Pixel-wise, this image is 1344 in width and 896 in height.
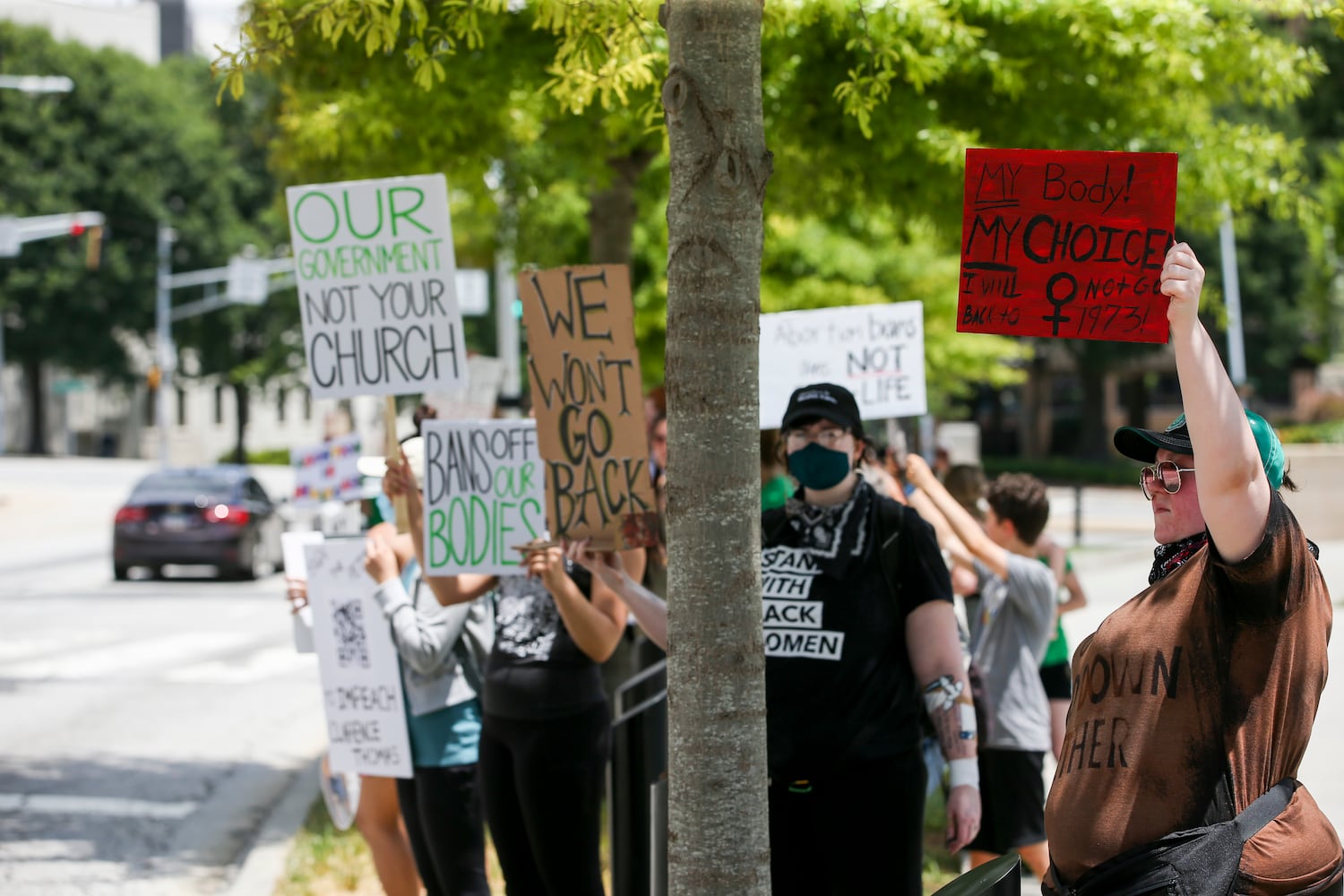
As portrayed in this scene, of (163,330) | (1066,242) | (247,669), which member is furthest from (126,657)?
(163,330)

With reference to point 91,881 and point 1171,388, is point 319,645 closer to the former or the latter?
point 91,881

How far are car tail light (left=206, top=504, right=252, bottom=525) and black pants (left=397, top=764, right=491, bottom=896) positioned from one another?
630 inches

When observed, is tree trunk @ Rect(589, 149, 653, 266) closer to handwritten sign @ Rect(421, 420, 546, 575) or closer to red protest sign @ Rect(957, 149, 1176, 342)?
handwritten sign @ Rect(421, 420, 546, 575)

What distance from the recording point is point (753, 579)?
9.77 ft

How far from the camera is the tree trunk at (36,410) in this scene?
57156 millimetres

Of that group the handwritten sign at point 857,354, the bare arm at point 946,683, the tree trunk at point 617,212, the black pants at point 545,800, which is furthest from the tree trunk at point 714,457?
the tree trunk at point 617,212

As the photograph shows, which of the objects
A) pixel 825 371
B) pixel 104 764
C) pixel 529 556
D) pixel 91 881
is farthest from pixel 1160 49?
pixel 104 764

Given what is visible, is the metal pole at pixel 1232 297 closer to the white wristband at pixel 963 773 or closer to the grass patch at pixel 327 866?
the grass patch at pixel 327 866

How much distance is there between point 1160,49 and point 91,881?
19.4 feet

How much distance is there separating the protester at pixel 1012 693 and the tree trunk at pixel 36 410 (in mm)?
56778

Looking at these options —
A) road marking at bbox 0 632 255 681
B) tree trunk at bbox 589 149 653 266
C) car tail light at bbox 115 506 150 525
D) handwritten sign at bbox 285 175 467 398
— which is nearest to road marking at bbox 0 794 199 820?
tree trunk at bbox 589 149 653 266

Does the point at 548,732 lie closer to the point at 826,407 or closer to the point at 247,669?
the point at 826,407

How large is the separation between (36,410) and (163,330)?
1355cm

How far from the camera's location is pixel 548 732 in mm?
4418
